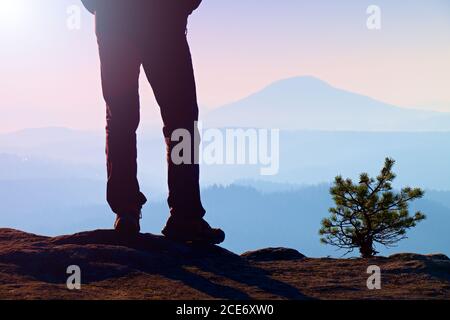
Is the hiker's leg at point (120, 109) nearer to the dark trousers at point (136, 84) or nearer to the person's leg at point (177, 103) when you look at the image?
the dark trousers at point (136, 84)

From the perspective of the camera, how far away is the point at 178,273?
264 inches

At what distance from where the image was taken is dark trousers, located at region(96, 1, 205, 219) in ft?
25.9

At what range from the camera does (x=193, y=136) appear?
8.10m

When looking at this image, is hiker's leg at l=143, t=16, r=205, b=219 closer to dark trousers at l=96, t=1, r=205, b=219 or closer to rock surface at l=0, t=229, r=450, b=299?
dark trousers at l=96, t=1, r=205, b=219

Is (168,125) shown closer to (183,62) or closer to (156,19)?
(183,62)

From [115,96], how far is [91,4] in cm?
127

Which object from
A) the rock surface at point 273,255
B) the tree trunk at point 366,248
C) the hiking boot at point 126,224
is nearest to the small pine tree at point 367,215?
the tree trunk at point 366,248

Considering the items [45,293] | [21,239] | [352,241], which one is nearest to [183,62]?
[21,239]

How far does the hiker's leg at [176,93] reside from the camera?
8.02 metres

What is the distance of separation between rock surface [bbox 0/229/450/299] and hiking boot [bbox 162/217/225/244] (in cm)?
15

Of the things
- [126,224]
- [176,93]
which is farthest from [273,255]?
[176,93]
